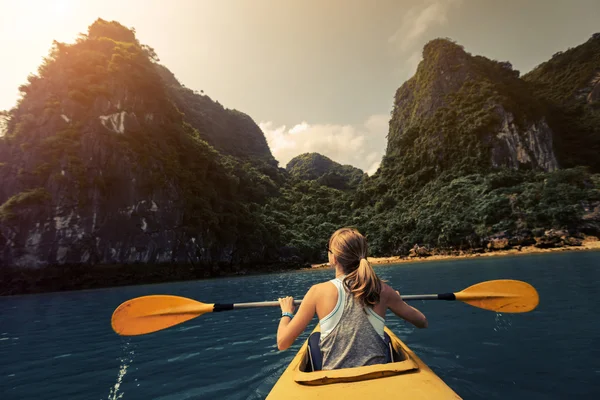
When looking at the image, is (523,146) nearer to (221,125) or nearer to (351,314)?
(351,314)

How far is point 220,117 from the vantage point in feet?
356

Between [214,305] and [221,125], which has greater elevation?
[221,125]

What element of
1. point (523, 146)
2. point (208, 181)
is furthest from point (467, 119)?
point (208, 181)

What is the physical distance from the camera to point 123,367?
16.1 ft

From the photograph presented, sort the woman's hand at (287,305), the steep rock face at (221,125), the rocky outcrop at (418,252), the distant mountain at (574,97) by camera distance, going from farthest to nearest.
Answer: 1. the steep rock face at (221,125)
2. the distant mountain at (574,97)
3. the rocky outcrop at (418,252)
4. the woman's hand at (287,305)

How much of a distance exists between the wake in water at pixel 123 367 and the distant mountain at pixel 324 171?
103576 mm

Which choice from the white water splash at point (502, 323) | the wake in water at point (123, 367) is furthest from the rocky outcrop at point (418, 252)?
the wake in water at point (123, 367)

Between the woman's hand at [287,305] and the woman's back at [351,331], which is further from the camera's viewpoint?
the woman's hand at [287,305]

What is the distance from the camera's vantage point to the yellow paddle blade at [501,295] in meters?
4.11

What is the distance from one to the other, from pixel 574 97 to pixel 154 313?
102 metres

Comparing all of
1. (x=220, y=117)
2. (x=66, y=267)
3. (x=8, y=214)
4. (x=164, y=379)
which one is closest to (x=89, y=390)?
(x=164, y=379)

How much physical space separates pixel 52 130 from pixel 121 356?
4145 cm

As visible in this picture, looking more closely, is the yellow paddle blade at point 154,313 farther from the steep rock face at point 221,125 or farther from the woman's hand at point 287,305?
the steep rock face at point 221,125

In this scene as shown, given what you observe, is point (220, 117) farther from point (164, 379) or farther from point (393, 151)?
point (164, 379)
